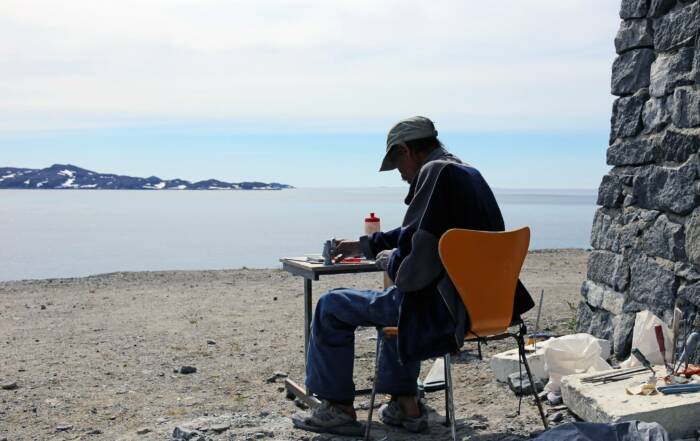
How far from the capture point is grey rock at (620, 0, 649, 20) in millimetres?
5543

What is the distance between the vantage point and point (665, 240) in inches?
204

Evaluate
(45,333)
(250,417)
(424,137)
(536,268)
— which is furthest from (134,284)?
(424,137)

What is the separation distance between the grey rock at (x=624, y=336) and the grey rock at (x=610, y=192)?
82 cm

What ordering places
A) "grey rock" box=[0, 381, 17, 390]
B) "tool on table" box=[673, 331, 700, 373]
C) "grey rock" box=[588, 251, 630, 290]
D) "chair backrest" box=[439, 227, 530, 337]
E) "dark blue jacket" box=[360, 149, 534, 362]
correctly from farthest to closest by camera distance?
"grey rock" box=[0, 381, 17, 390] → "grey rock" box=[588, 251, 630, 290] → "tool on table" box=[673, 331, 700, 373] → "dark blue jacket" box=[360, 149, 534, 362] → "chair backrest" box=[439, 227, 530, 337]

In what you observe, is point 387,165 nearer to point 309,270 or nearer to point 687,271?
point 309,270

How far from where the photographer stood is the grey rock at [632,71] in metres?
Answer: 5.55

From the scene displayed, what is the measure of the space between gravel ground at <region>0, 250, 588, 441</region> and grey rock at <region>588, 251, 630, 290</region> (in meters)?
1.10

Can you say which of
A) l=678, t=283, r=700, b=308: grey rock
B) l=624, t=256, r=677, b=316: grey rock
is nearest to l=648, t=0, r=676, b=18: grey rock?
l=624, t=256, r=677, b=316: grey rock

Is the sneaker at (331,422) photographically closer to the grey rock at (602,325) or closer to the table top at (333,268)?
the table top at (333,268)

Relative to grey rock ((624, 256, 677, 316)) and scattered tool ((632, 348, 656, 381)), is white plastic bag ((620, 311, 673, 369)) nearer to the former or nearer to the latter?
grey rock ((624, 256, 677, 316))

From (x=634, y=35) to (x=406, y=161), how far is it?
2.30m

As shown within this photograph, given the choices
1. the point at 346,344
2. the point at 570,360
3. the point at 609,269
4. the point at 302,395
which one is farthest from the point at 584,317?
the point at 346,344

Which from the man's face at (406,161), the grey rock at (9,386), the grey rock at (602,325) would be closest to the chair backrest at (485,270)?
the man's face at (406,161)

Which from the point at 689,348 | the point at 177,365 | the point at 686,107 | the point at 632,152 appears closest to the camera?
the point at 689,348
